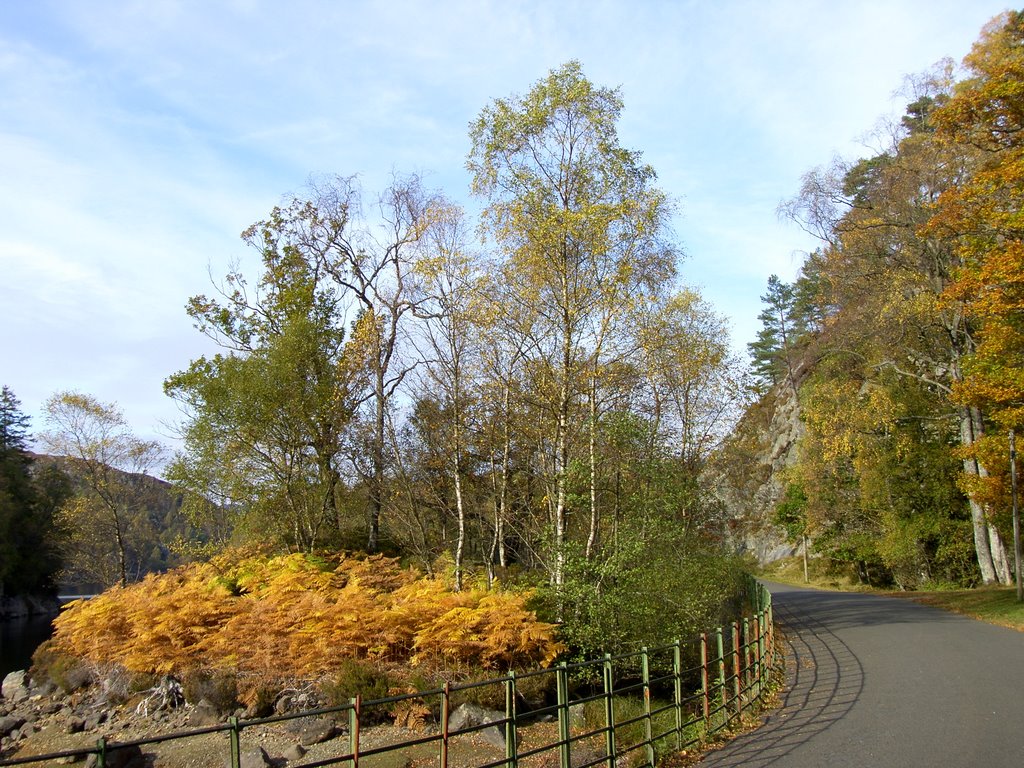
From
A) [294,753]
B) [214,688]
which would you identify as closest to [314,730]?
[294,753]

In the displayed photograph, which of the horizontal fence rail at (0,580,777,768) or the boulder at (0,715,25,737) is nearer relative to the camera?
the horizontal fence rail at (0,580,777,768)

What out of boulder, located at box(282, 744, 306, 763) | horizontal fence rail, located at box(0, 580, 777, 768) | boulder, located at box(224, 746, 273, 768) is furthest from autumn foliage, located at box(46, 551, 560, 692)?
boulder, located at box(224, 746, 273, 768)

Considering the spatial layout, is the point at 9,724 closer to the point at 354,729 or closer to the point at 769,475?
the point at 354,729

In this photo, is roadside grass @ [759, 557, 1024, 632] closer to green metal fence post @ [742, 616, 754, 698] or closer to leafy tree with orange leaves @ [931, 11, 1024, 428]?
leafy tree with orange leaves @ [931, 11, 1024, 428]

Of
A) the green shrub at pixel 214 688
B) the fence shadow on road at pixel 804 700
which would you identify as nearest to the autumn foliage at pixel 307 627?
the green shrub at pixel 214 688

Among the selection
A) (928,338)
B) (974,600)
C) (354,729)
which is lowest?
(974,600)

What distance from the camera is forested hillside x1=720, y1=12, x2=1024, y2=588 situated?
20047 millimetres

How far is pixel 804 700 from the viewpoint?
37.8 feet

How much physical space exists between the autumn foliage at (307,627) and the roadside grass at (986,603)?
1428 centimetres

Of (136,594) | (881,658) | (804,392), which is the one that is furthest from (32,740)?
(804,392)

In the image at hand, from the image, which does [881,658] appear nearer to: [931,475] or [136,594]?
[136,594]

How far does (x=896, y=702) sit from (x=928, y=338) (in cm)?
2308

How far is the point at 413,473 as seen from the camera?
24.2 m

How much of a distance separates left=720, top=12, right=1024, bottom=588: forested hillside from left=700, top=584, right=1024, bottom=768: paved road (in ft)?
23.4
